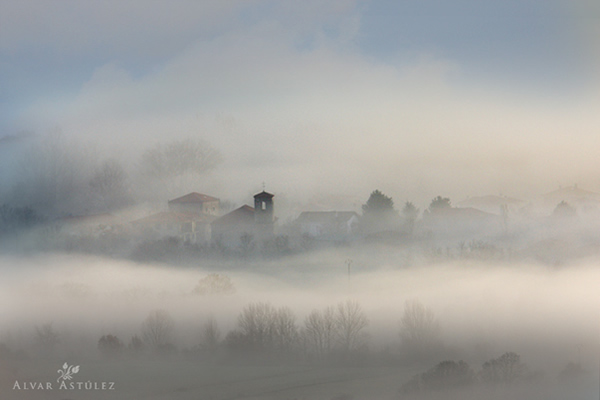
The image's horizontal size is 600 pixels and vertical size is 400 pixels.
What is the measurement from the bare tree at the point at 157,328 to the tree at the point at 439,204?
469 cm

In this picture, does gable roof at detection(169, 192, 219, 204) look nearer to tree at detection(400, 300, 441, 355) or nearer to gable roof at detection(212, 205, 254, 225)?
gable roof at detection(212, 205, 254, 225)

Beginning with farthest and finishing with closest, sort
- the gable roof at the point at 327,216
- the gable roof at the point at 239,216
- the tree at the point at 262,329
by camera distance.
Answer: the tree at the point at 262,329 < the gable roof at the point at 239,216 < the gable roof at the point at 327,216

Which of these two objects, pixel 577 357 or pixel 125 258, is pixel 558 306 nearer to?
pixel 577 357

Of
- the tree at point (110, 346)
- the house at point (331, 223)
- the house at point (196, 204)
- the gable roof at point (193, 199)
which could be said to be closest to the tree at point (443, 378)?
the house at point (331, 223)

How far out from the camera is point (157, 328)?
11.0 metres

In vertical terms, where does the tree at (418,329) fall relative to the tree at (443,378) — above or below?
above

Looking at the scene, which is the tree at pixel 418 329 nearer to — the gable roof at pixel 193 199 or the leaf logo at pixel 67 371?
the gable roof at pixel 193 199

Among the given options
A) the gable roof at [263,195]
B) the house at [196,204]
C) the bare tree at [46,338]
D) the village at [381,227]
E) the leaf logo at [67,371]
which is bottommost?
the leaf logo at [67,371]

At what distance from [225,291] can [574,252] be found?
18.2 ft

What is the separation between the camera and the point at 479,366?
34.5 feet

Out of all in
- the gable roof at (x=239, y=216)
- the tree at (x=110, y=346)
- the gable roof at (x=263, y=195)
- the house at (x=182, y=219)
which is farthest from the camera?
the tree at (x=110, y=346)

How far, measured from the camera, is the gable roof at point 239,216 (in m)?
10.3

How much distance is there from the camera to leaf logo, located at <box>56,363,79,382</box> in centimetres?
1059

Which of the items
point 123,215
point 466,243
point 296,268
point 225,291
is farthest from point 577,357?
point 123,215
